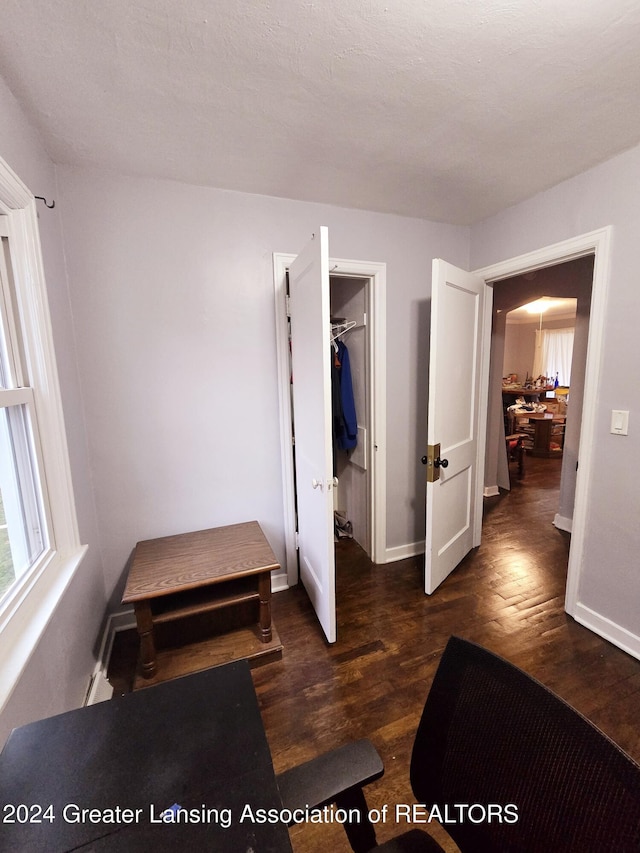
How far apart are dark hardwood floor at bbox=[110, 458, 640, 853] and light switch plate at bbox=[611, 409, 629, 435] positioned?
41.8 inches

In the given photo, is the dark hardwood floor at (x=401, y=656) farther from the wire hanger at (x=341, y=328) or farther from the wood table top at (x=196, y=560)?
the wire hanger at (x=341, y=328)

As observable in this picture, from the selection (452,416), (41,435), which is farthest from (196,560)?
(452,416)

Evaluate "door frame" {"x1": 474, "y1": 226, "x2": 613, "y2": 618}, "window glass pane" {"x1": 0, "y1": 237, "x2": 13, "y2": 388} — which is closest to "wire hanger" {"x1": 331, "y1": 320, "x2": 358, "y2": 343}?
"door frame" {"x1": 474, "y1": 226, "x2": 613, "y2": 618}

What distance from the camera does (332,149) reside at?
1.51 metres

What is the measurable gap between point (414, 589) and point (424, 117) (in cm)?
239

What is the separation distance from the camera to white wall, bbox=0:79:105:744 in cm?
102

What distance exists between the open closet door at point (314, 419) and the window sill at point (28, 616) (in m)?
1.04

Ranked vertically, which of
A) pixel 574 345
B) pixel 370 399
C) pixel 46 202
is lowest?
pixel 370 399

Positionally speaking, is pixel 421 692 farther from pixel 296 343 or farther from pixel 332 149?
pixel 332 149

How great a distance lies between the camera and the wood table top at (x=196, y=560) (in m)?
1.56

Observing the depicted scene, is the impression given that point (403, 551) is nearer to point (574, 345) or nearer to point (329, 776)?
point (329, 776)

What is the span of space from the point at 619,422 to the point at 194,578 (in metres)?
2.14

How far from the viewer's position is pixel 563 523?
2.96 meters

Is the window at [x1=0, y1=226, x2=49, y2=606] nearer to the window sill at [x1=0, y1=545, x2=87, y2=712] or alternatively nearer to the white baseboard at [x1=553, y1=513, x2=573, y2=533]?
the window sill at [x1=0, y1=545, x2=87, y2=712]
